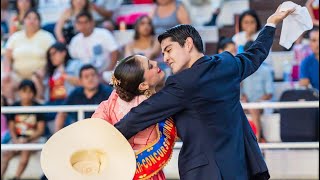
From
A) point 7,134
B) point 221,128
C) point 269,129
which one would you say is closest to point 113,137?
point 221,128

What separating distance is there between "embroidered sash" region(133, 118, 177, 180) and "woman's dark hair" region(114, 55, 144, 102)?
0.25 meters

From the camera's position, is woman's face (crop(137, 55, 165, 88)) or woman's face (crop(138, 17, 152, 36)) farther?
woman's face (crop(138, 17, 152, 36))

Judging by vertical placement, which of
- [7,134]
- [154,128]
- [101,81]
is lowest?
[7,134]

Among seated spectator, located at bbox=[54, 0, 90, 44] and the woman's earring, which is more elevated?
the woman's earring

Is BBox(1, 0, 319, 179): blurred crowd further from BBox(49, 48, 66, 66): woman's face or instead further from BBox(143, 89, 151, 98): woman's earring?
BBox(143, 89, 151, 98): woman's earring

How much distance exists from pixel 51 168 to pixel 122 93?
21.4 inches

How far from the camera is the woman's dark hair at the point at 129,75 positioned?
14.1 feet

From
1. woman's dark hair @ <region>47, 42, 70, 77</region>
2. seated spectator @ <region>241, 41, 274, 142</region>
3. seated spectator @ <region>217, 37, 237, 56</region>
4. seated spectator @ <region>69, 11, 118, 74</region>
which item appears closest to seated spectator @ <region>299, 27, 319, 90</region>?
seated spectator @ <region>241, 41, 274, 142</region>

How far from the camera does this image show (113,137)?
417cm

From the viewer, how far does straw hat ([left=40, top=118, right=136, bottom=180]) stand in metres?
4.16

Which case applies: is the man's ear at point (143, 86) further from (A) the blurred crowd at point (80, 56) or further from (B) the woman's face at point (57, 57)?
(B) the woman's face at point (57, 57)

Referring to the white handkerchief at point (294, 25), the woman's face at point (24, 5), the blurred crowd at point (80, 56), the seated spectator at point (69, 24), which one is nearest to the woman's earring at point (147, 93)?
the white handkerchief at point (294, 25)

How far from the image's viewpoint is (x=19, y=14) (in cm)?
928

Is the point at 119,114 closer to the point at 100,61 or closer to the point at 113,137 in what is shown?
the point at 113,137
